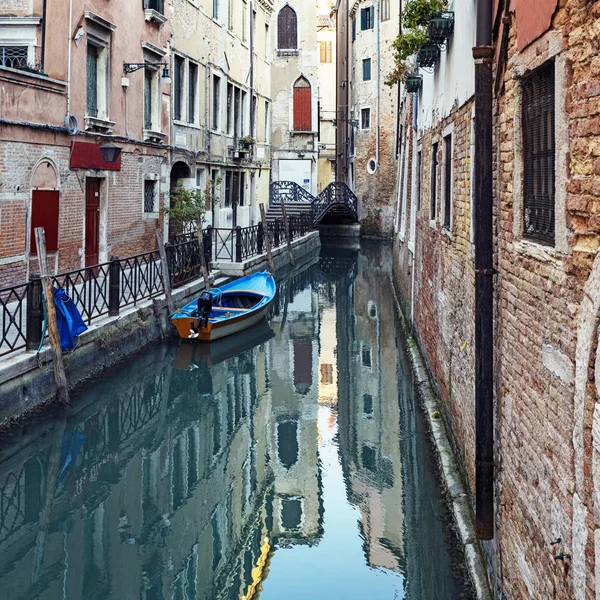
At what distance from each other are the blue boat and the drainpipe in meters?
8.64

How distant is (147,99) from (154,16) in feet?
5.86

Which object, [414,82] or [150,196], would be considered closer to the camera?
[414,82]

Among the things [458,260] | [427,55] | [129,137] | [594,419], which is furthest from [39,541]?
[129,137]

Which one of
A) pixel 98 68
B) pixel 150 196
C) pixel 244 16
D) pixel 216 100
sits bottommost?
pixel 150 196

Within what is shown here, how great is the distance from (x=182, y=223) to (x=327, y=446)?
35.3ft

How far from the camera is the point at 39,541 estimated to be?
6.38 m

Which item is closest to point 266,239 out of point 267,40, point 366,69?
point 267,40

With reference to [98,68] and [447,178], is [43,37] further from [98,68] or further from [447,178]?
[447,178]

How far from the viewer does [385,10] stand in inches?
1366

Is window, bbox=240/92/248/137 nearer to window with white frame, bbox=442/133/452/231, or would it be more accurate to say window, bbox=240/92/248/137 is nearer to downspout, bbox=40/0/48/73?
downspout, bbox=40/0/48/73

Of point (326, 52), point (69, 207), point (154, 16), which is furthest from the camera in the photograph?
point (326, 52)

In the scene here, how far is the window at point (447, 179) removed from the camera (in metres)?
8.82

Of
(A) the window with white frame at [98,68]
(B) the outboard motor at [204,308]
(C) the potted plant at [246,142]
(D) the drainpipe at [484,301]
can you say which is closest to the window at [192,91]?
(C) the potted plant at [246,142]

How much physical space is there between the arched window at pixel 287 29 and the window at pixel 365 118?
4.21m
